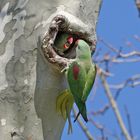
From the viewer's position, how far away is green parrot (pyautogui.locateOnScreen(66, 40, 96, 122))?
1278 millimetres

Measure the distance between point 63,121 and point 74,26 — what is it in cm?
25

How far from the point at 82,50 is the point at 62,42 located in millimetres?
71

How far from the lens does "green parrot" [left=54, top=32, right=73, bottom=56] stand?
54.0 inches

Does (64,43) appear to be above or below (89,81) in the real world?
above

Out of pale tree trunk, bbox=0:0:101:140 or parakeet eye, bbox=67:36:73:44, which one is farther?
parakeet eye, bbox=67:36:73:44

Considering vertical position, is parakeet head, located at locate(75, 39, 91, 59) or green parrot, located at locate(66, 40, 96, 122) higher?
parakeet head, located at locate(75, 39, 91, 59)

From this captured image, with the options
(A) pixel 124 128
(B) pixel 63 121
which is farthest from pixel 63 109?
(A) pixel 124 128

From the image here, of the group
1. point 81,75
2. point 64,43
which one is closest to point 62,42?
point 64,43

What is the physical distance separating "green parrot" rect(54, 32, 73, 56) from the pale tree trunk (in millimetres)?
68

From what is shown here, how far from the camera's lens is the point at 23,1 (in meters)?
1.34

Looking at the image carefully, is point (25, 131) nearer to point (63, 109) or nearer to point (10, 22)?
point (63, 109)

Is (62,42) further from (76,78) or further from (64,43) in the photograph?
(76,78)

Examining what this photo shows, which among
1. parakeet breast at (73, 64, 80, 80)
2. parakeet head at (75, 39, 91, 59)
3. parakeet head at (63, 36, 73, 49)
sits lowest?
parakeet breast at (73, 64, 80, 80)

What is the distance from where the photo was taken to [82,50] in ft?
4.36
